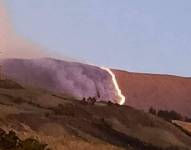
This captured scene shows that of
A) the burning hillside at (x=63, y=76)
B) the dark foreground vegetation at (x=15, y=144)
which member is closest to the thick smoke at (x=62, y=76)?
the burning hillside at (x=63, y=76)

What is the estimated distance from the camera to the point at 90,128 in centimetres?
1670

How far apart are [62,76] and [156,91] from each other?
12718 millimetres

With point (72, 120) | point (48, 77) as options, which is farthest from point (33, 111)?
point (48, 77)

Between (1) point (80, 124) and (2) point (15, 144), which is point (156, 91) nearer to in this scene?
(1) point (80, 124)

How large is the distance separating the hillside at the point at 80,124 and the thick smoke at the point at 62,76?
9.98 m

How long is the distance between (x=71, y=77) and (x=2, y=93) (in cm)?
1390

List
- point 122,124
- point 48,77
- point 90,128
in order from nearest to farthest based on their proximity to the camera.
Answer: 1. point 90,128
2. point 122,124
3. point 48,77

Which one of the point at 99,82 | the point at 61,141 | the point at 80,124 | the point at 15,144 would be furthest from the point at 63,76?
the point at 15,144

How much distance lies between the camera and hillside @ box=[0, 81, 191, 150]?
14637mm

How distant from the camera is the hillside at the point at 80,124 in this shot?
1464cm

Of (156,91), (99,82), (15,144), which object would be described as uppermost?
(15,144)

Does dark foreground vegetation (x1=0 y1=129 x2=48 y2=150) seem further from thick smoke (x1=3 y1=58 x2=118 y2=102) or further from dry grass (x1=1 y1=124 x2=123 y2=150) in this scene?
thick smoke (x1=3 y1=58 x2=118 y2=102)

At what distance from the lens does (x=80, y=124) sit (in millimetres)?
16688

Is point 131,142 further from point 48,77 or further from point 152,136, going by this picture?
point 48,77
